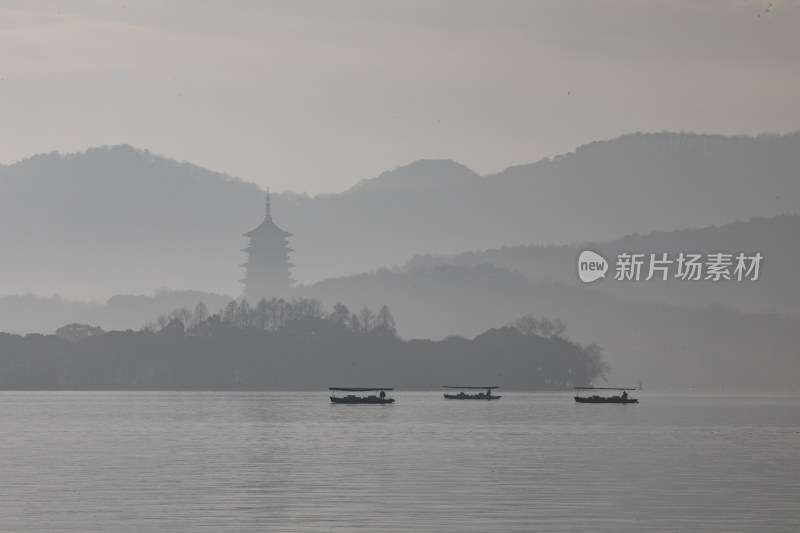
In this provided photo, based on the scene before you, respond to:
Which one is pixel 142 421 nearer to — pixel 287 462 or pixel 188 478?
pixel 287 462

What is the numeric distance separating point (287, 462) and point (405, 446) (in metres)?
15.3

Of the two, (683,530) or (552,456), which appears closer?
(683,530)

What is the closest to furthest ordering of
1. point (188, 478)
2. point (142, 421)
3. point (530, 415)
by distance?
point (188, 478)
point (142, 421)
point (530, 415)

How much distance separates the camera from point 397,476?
7219 cm

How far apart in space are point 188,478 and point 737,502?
83.2 feet

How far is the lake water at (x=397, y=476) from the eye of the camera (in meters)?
55.0

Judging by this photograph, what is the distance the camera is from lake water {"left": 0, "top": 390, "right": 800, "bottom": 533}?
2165 inches

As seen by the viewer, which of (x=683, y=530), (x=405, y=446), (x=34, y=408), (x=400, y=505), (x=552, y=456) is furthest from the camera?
(x=34, y=408)

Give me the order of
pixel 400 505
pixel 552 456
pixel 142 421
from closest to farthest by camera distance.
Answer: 1. pixel 400 505
2. pixel 552 456
3. pixel 142 421

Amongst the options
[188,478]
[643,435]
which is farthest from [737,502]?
[643,435]

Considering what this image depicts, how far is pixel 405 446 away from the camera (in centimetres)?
9600

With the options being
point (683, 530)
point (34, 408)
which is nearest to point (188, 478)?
point (683, 530)

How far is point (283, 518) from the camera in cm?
5541

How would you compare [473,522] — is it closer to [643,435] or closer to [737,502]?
[737,502]
